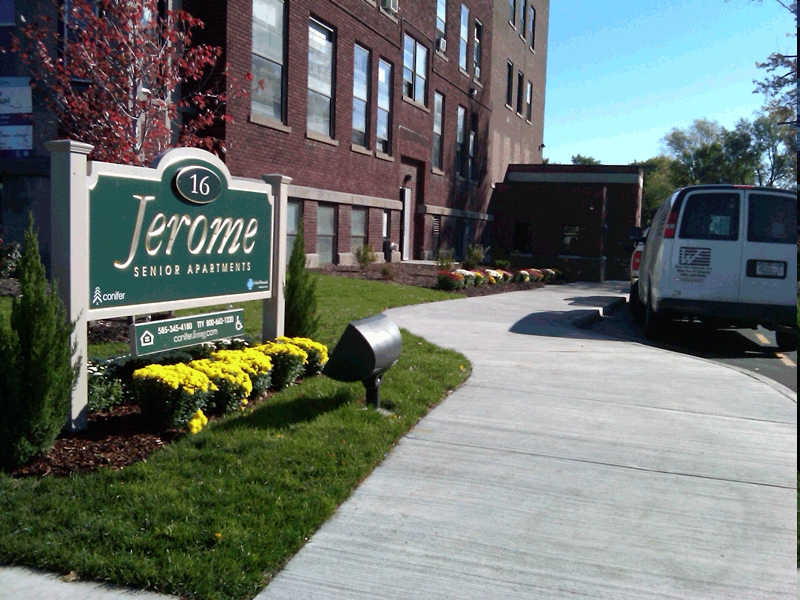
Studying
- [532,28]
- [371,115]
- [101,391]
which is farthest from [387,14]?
[532,28]

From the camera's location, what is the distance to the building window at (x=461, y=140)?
102ft

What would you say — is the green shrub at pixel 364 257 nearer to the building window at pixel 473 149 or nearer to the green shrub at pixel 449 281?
the green shrub at pixel 449 281

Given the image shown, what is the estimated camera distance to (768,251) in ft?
32.1

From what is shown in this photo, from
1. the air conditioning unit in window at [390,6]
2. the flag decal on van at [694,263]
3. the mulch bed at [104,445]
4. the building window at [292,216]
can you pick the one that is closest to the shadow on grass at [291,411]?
the mulch bed at [104,445]

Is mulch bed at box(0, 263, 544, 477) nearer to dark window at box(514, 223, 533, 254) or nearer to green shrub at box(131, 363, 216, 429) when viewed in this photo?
green shrub at box(131, 363, 216, 429)

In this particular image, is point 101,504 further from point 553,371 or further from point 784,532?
point 553,371

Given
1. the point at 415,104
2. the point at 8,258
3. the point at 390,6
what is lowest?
the point at 8,258

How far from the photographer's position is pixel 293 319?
773 centimetres

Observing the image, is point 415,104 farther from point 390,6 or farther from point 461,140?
point 461,140

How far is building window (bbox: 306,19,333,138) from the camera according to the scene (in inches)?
744

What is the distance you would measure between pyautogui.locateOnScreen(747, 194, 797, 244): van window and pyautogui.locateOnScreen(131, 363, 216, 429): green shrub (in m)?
7.26

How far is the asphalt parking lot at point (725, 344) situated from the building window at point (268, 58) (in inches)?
334

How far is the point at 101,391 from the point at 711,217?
7.90 meters

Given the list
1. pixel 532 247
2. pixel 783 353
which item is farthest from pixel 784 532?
pixel 532 247
